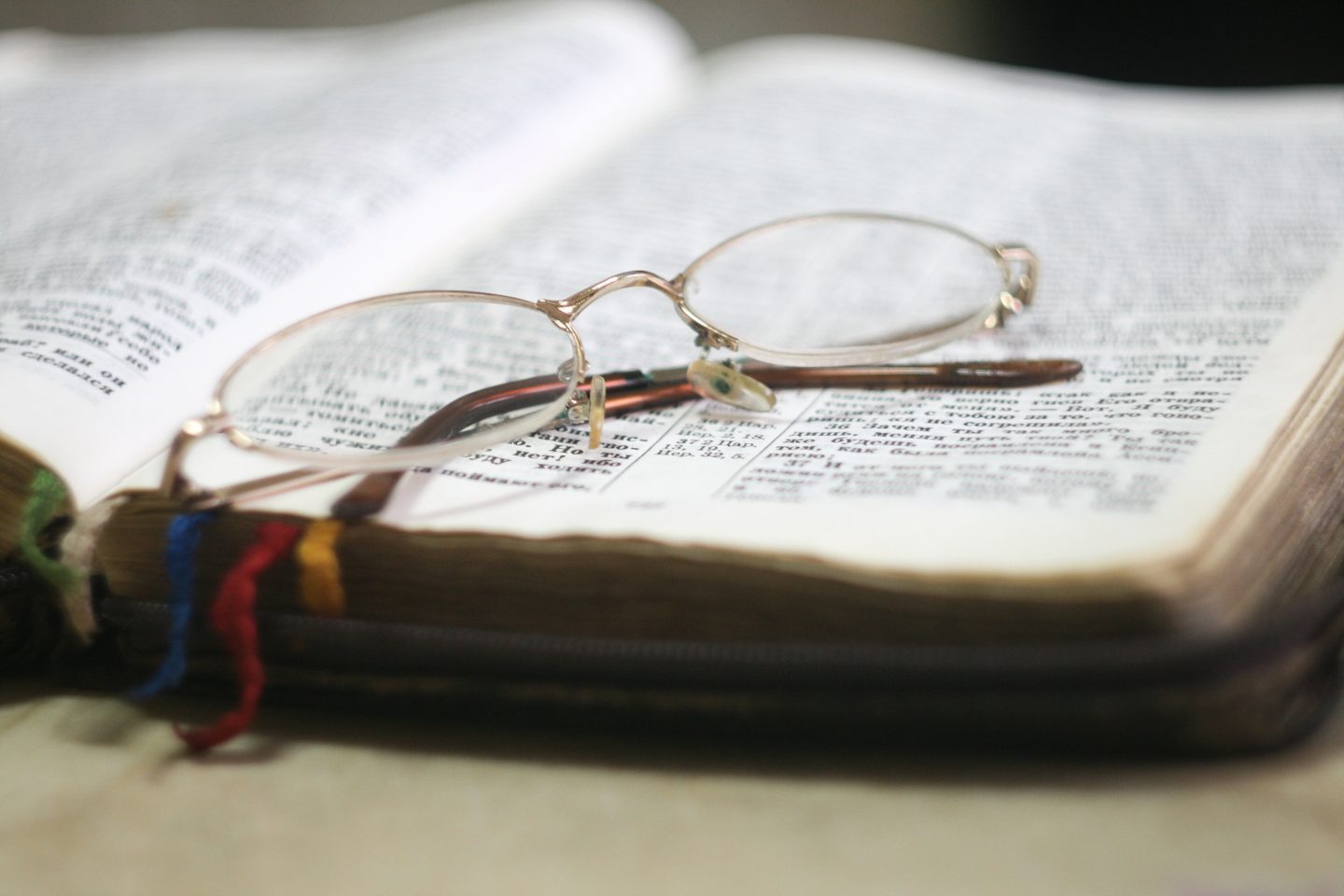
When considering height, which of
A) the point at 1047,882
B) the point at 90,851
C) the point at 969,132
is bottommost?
the point at 90,851

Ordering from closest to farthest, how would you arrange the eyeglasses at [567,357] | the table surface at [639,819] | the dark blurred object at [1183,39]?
the table surface at [639,819]
the eyeglasses at [567,357]
the dark blurred object at [1183,39]

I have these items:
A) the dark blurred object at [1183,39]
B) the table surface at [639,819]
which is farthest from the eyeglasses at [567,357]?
the dark blurred object at [1183,39]

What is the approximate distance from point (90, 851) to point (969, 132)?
0.78 meters

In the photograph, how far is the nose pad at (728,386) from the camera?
22.9 inches

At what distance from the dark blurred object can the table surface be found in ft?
4.93

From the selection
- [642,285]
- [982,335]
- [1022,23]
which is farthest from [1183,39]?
[642,285]

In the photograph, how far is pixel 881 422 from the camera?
22.2 inches

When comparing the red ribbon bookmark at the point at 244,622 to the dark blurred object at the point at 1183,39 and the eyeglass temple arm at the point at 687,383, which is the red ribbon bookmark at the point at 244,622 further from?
the dark blurred object at the point at 1183,39

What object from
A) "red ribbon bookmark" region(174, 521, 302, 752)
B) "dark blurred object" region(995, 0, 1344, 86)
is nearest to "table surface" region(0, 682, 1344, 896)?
"red ribbon bookmark" region(174, 521, 302, 752)

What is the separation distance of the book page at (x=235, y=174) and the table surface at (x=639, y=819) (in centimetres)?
17

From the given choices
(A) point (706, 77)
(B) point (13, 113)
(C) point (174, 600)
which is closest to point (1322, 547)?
(C) point (174, 600)

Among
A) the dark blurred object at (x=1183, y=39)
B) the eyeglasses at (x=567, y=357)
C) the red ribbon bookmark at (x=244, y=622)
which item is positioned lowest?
the red ribbon bookmark at (x=244, y=622)

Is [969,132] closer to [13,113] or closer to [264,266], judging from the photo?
[264,266]

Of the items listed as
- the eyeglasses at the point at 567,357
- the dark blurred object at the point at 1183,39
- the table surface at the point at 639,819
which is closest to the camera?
the table surface at the point at 639,819
